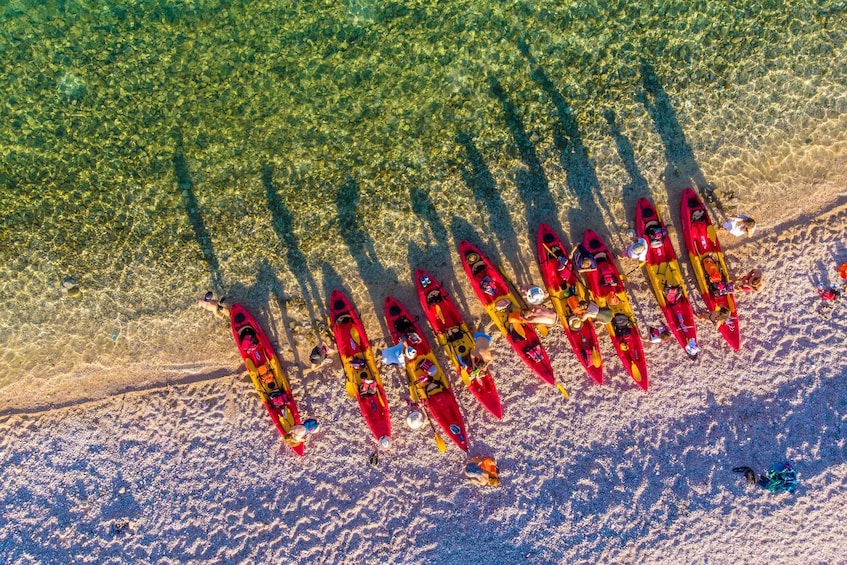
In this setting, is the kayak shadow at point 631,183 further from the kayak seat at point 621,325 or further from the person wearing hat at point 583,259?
the kayak seat at point 621,325

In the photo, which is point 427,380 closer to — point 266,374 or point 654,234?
point 266,374

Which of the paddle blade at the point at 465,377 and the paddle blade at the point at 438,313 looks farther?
the paddle blade at the point at 438,313

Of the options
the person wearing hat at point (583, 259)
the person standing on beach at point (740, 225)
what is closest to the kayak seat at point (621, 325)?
the person wearing hat at point (583, 259)

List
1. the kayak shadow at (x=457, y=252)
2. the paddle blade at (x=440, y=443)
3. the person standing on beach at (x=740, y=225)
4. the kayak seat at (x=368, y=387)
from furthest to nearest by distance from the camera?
the kayak shadow at (x=457, y=252)
the person standing on beach at (x=740, y=225)
the paddle blade at (x=440, y=443)
the kayak seat at (x=368, y=387)

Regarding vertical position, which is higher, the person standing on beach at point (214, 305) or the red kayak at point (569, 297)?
the person standing on beach at point (214, 305)

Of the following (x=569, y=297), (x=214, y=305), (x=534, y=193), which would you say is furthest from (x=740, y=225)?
(x=214, y=305)

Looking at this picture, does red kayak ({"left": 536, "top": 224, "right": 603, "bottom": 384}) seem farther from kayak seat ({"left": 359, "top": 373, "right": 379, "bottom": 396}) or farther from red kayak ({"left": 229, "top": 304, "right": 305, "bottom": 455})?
red kayak ({"left": 229, "top": 304, "right": 305, "bottom": 455})

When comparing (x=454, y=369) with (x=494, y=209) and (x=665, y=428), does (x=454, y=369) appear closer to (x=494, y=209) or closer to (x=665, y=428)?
(x=494, y=209)

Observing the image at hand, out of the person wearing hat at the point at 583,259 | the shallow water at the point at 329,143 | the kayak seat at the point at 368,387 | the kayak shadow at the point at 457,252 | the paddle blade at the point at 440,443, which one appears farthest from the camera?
the shallow water at the point at 329,143
